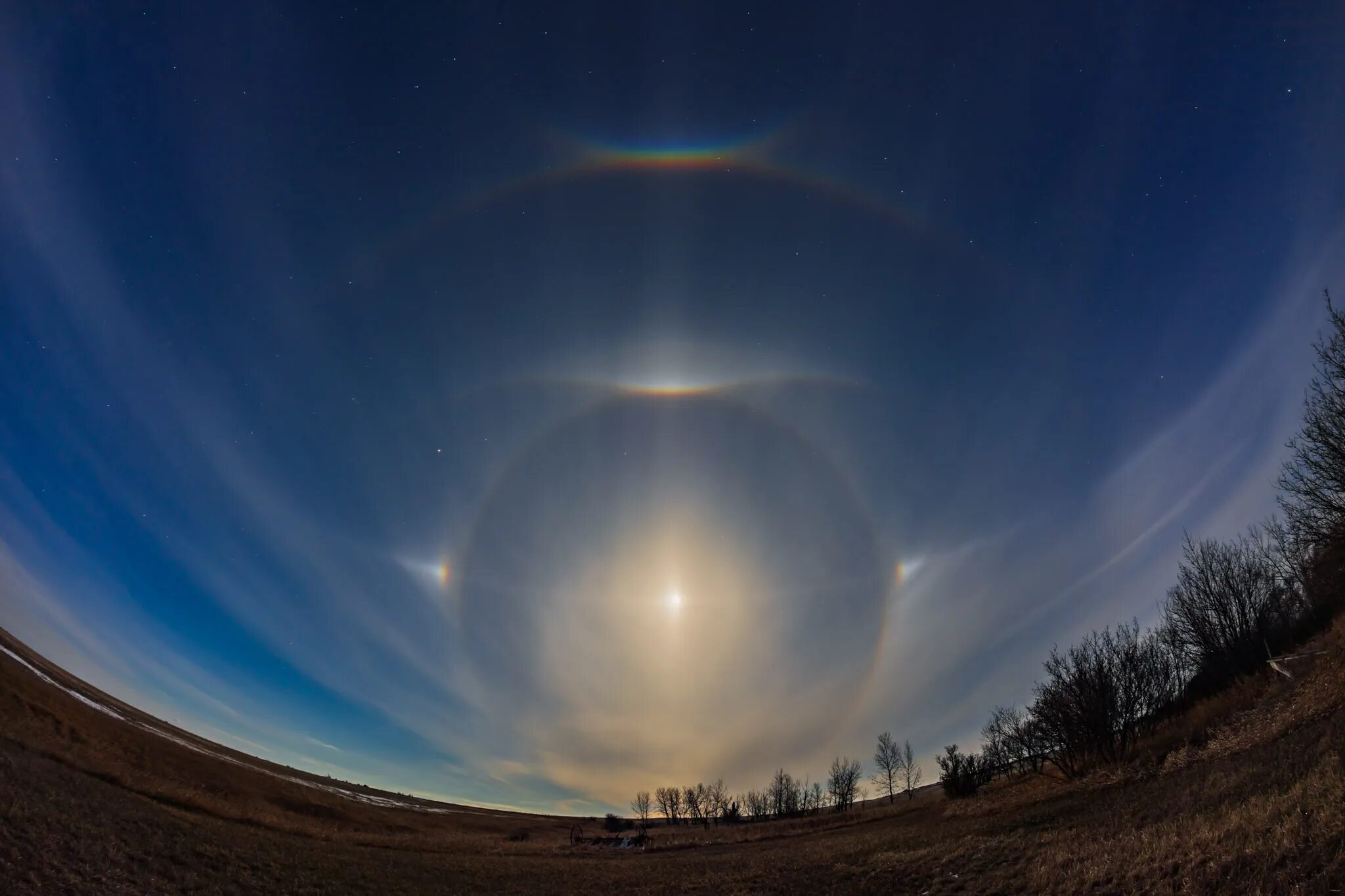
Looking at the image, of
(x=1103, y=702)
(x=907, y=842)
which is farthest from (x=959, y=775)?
(x=907, y=842)

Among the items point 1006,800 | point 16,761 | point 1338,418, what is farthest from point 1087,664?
point 16,761

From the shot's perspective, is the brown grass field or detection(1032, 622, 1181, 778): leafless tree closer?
the brown grass field

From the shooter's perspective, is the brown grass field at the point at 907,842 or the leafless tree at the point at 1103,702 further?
the leafless tree at the point at 1103,702

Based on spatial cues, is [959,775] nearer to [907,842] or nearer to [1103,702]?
[1103,702]

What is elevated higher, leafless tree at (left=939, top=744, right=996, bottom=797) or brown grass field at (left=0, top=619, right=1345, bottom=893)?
leafless tree at (left=939, top=744, right=996, bottom=797)

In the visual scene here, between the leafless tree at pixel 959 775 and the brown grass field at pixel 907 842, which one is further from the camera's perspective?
the leafless tree at pixel 959 775

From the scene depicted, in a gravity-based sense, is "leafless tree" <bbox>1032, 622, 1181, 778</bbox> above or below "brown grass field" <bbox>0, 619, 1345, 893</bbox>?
above

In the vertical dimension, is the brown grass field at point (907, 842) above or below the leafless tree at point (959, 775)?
below

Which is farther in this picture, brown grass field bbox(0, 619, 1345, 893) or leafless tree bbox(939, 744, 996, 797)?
leafless tree bbox(939, 744, 996, 797)
